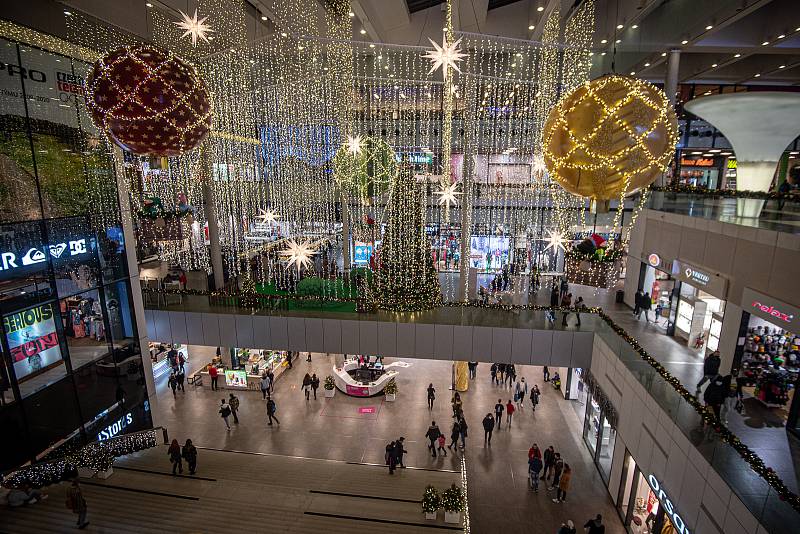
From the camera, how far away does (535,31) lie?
43.5ft

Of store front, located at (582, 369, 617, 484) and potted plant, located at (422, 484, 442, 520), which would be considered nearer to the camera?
potted plant, located at (422, 484, 442, 520)

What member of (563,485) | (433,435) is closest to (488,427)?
(433,435)

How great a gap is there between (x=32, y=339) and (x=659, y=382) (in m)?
11.4

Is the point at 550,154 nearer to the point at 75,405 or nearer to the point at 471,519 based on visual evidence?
the point at 471,519

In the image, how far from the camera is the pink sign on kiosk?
44.9ft

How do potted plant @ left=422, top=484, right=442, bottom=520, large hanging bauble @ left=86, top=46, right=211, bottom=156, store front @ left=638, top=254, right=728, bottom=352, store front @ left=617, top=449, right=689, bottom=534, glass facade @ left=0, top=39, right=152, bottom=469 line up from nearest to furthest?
large hanging bauble @ left=86, top=46, right=211, bottom=156 → store front @ left=617, top=449, right=689, bottom=534 → glass facade @ left=0, top=39, right=152, bottom=469 → potted plant @ left=422, top=484, right=442, bottom=520 → store front @ left=638, top=254, right=728, bottom=352

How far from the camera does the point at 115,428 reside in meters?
9.23

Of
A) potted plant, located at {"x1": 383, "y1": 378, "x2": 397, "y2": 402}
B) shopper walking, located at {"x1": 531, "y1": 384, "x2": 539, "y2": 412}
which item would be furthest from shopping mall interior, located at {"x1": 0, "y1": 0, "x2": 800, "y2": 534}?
shopper walking, located at {"x1": 531, "y1": 384, "x2": 539, "y2": 412}

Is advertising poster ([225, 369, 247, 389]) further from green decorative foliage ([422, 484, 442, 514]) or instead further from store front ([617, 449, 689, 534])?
store front ([617, 449, 689, 534])

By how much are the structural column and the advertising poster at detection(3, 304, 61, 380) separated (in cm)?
757

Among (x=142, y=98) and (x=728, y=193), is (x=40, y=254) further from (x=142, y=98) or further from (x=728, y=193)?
(x=728, y=193)

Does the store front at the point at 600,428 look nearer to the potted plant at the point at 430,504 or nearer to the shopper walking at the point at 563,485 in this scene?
the shopper walking at the point at 563,485

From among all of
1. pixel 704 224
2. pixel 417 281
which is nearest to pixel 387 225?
pixel 417 281

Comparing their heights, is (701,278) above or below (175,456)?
above
